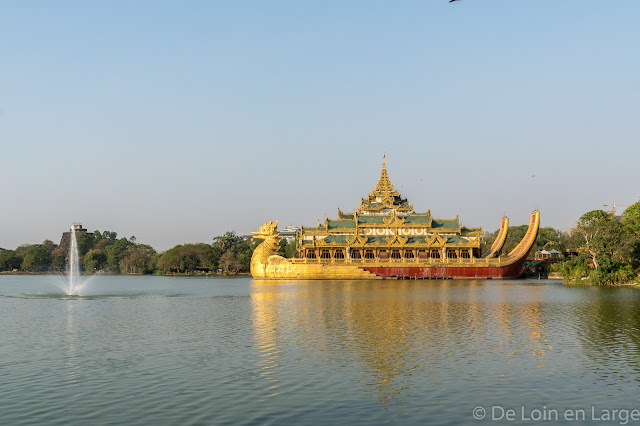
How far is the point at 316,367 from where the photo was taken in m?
18.6

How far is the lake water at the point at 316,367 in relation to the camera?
13.9 metres

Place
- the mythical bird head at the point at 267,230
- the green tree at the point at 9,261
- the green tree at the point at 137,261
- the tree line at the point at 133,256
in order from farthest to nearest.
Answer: the green tree at the point at 9,261, the green tree at the point at 137,261, the tree line at the point at 133,256, the mythical bird head at the point at 267,230

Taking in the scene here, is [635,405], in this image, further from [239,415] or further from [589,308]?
[589,308]

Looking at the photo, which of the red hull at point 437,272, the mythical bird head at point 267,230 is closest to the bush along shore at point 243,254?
the red hull at point 437,272

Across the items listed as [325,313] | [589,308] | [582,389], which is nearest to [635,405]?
[582,389]

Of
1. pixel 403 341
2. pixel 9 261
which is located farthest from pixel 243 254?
pixel 403 341

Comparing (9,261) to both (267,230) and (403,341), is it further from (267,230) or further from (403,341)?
(403,341)

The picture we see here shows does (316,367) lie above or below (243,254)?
below

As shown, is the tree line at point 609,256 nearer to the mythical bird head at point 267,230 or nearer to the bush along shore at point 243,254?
the bush along shore at point 243,254

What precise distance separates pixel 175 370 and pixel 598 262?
57.6 m

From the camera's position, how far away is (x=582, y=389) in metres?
15.8

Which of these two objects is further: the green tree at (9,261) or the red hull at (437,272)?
the green tree at (9,261)

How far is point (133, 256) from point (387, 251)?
78.9m

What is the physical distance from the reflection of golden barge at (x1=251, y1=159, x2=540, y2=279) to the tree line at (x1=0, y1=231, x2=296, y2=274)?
106 feet
